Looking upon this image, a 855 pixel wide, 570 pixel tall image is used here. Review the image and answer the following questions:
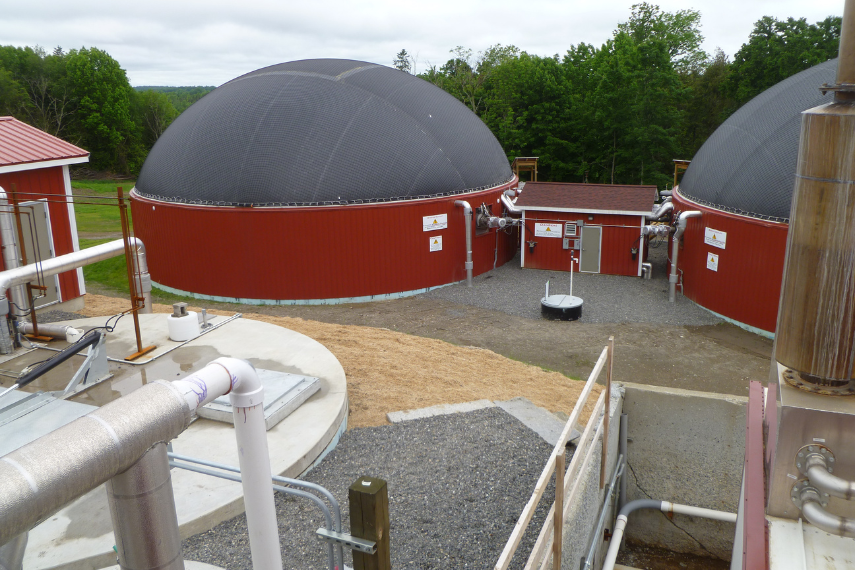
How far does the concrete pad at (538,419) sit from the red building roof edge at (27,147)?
1272cm

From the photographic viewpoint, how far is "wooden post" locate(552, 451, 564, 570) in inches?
238

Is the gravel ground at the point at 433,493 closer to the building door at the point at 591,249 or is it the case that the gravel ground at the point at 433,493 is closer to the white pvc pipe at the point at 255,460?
the white pvc pipe at the point at 255,460

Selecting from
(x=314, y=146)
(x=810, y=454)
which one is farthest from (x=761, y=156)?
(x=810, y=454)

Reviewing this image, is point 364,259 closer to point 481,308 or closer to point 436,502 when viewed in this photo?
point 481,308

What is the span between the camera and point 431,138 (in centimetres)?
2333

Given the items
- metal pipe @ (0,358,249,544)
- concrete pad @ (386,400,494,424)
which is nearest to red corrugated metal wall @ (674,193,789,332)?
concrete pad @ (386,400,494,424)

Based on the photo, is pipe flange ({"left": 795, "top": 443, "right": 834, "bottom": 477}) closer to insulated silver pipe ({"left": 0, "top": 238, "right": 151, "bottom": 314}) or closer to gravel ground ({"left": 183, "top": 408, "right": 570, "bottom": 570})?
gravel ground ({"left": 183, "top": 408, "right": 570, "bottom": 570})

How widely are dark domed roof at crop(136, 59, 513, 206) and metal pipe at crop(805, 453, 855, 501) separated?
1688cm

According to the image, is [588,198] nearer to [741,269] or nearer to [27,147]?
[741,269]

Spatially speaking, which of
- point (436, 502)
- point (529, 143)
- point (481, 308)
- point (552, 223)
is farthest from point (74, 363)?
point (529, 143)

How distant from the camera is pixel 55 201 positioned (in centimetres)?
1738

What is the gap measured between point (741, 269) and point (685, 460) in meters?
9.09

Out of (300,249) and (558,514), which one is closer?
(558,514)

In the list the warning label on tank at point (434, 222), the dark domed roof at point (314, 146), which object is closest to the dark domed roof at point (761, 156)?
the dark domed roof at point (314, 146)
